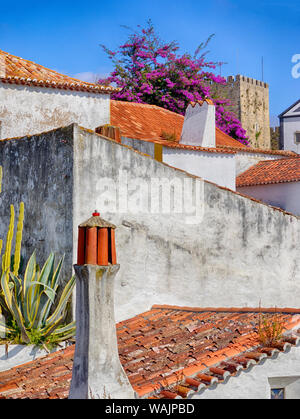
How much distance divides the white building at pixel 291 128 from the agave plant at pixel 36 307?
28.8m

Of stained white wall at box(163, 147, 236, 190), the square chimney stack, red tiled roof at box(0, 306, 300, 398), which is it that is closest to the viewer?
the square chimney stack

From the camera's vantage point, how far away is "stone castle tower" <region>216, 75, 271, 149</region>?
3800 centimetres

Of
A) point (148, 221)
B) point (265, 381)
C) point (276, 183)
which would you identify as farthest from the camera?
point (276, 183)

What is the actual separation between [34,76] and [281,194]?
10.6 m

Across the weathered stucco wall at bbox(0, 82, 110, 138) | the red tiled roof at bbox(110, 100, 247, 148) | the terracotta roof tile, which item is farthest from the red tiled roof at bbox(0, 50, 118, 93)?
the red tiled roof at bbox(110, 100, 247, 148)

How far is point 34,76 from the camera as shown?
12.4m

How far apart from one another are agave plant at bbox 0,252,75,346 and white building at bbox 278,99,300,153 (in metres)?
28.8

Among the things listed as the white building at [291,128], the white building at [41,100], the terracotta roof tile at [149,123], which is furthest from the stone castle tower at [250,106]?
the white building at [41,100]

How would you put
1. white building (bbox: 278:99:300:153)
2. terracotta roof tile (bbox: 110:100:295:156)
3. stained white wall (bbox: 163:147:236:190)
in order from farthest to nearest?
white building (bbox: 278:99:300:153), terracotta roof tile (bbox: 110:100:295:156), stained white wall (bbox: 163:147:236:190)

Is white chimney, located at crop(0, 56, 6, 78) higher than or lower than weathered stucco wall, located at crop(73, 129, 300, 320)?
higher

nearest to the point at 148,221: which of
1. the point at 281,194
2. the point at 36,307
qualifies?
the point at 36,307

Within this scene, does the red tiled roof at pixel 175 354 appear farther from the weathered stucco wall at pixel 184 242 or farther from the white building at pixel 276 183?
the white building at pixel 276 183

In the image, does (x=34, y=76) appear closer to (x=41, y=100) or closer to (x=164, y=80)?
(x=41, y=100)

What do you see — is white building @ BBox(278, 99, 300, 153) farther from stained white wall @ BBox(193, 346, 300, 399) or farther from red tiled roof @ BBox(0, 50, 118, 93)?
Result: stained white wall @ BBox(193, 346, 300, 399)
